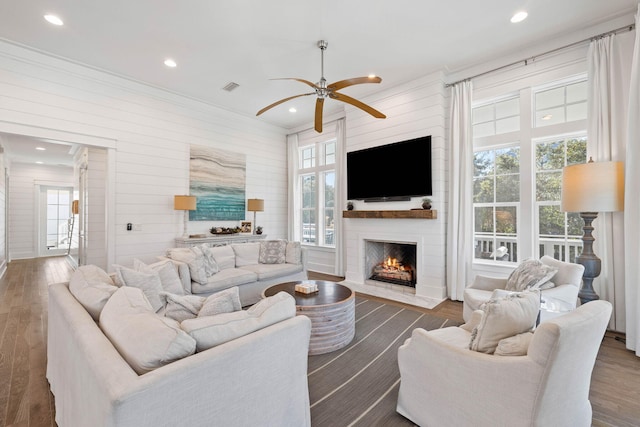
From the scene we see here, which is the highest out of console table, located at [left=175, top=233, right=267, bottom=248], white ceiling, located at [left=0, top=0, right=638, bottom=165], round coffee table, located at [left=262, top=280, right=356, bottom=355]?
white ceiling, located at [left=0, top=0, right=638, bottom=165]

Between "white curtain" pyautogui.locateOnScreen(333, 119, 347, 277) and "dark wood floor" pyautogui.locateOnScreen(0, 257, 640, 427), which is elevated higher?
"white curtain" pyautogui.locateOnScreen(333, 119, 347, 277)

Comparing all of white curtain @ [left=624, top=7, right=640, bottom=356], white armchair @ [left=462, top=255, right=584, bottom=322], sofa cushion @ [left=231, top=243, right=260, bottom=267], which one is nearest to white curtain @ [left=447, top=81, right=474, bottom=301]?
white armchair @ [left=462, top=255, right=584, bottom=322]

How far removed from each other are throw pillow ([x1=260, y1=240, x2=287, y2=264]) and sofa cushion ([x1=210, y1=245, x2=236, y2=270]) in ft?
1.54

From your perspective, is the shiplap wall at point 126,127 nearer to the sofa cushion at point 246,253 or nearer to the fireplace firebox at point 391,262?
the sofa cushion at point 246,253

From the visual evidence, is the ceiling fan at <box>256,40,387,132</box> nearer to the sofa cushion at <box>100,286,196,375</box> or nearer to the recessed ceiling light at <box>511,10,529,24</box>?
the recessed ceiling light at <box>511,10,529,24</box>

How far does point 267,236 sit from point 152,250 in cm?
230

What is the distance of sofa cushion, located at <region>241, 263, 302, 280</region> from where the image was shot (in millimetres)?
4117

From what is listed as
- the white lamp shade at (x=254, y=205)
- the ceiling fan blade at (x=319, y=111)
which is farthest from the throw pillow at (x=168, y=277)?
the white lamp shade at (x=254, y=205)

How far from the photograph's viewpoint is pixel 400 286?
466cm

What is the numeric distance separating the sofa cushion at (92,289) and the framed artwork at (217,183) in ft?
9.77

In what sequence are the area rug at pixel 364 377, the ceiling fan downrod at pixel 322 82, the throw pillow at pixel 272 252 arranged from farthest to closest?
the throw pillow at pixel 272 252 → the ceiling fan downrod at pixel 322 82 → the area rug at pixel 364 377

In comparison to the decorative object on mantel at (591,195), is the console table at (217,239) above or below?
below

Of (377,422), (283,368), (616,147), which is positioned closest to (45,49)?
(283,368)

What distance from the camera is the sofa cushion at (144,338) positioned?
1.13 meters
